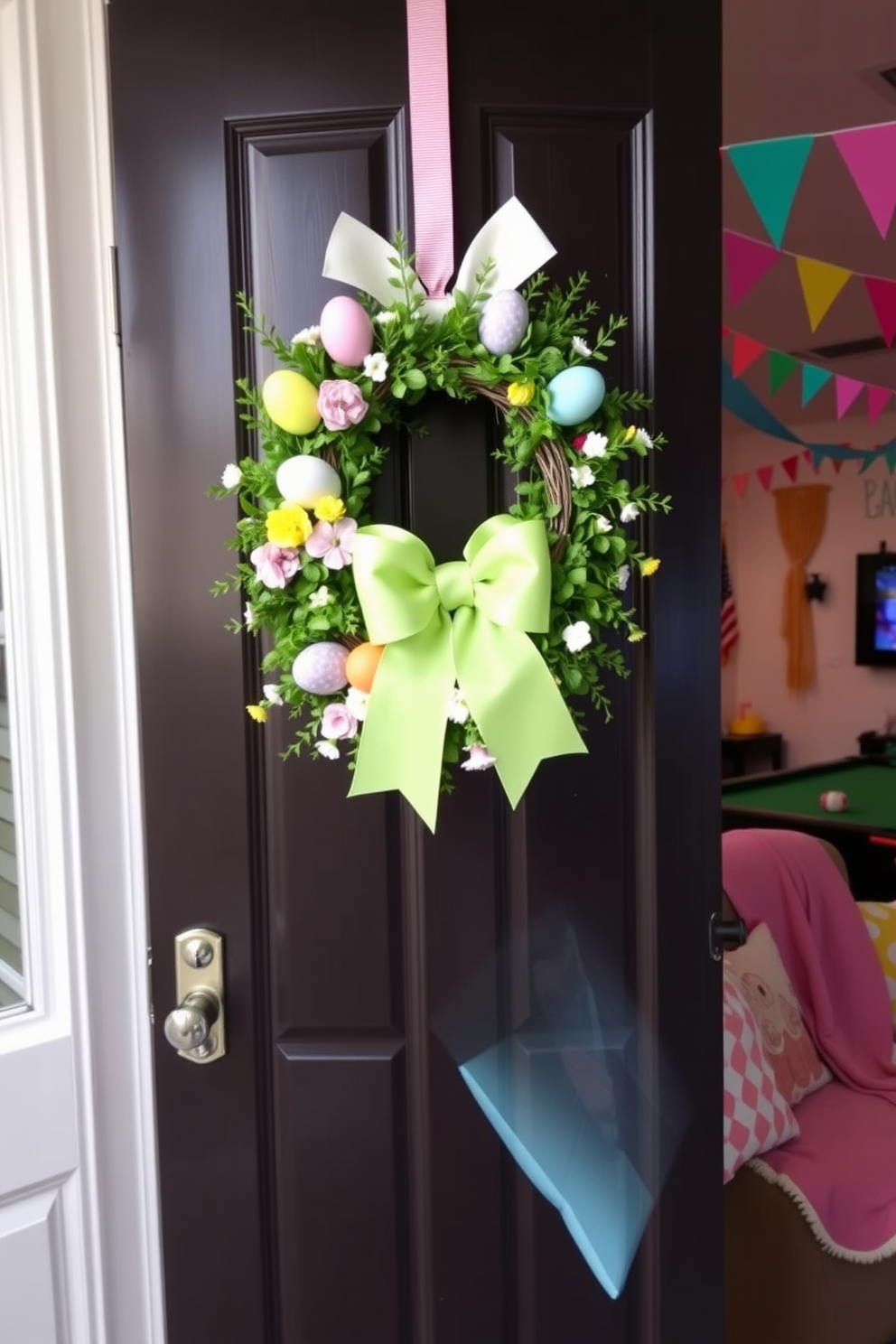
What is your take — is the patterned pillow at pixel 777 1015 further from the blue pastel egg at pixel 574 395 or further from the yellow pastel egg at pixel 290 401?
the yellow pastel egg at pixel 290 401

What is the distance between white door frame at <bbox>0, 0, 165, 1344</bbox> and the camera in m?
1.37

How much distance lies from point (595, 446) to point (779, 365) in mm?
3902

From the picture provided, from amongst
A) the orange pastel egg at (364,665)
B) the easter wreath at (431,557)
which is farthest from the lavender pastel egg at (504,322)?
the orange pastel egg at (364,665)

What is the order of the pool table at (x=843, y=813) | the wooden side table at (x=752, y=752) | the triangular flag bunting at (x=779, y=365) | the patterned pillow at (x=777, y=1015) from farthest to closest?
the wooden side table at (x=752, y=752) < the triangular flag bunting at (x=779, y=365) < the pool table at (x=843, y=813) < the patterned pillow at (x=777, y=1015)

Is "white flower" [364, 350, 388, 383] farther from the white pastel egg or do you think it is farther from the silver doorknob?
the silver doorknob

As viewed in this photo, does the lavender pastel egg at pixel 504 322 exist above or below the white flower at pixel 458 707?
above

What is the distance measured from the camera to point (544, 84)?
127cm

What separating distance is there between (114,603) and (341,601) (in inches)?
17.5

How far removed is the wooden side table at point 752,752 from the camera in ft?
23.1

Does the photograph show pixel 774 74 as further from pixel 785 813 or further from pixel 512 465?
pixel 785 813

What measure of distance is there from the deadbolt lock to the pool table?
211 centimetres

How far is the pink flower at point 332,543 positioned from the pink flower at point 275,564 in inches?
0.9

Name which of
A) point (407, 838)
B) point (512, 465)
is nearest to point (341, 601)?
point (512, 465)

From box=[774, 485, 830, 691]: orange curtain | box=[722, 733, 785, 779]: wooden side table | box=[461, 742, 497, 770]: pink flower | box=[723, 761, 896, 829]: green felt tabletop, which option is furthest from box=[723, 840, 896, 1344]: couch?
box=[774, 485, 830, 691]: orange curtain
